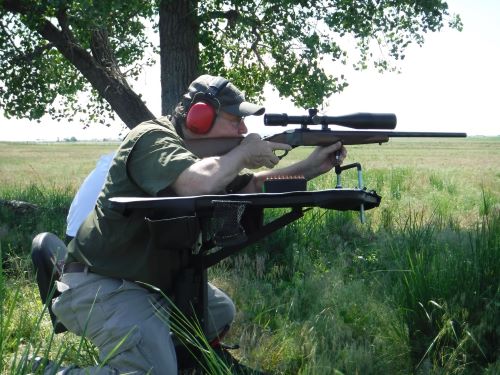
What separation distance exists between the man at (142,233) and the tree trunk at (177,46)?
6938mm

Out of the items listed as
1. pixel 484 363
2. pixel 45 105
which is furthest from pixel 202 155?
pixel 45 105

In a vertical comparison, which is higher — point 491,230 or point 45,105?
point 45,105

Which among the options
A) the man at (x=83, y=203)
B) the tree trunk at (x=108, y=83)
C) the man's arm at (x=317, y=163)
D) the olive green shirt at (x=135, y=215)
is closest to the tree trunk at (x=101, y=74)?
the tree trunk at (x=108, y=83)

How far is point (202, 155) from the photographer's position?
3717 millimetres

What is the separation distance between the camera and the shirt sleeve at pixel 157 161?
3240 mm

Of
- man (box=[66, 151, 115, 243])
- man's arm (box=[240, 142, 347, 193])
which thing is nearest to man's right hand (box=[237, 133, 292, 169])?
man's arm (box=[240, 142, 347, 193])

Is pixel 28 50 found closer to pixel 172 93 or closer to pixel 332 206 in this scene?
pixel 172 93

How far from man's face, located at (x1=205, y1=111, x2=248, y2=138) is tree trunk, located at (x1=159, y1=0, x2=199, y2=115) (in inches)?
270

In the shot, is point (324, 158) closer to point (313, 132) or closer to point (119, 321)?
point (313, 132)

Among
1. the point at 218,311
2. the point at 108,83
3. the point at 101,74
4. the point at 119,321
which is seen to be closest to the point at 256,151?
the point at 119,321

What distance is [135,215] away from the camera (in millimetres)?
3398

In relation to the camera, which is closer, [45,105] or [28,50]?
[28,50]

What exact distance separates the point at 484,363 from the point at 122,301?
81.9 inches

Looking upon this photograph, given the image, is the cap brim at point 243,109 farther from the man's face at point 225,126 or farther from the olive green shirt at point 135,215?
the olive green shirt at point 135,215
